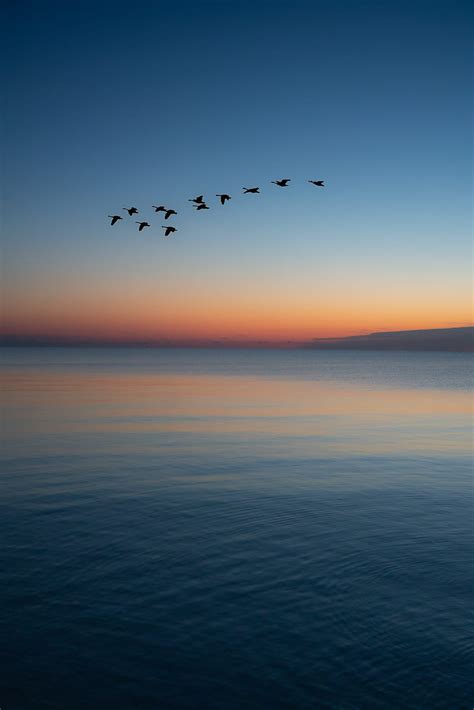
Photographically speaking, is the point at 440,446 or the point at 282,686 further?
the point at 440,446

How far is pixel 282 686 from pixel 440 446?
3086 cm

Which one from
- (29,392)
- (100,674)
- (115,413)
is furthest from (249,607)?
(29,392)

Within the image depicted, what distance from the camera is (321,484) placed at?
92.3 ft

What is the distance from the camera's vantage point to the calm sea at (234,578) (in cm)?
1200

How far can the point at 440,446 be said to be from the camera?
130 feet

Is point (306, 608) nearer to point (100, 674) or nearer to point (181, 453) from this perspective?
point (100, 674)

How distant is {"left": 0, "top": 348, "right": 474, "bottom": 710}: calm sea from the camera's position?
39.4 ft

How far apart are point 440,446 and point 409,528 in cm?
1999

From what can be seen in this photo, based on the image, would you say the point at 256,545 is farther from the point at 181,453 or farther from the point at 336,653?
the point at 181,453

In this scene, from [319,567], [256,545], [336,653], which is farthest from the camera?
[256,545]

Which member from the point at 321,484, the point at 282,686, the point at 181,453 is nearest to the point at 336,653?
the point at 282,686

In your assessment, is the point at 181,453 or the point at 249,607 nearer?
the point at 249,607

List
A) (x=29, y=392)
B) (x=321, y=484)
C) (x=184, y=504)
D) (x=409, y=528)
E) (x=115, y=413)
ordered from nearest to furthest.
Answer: (x=409, y=528) < (x=184, y=504) < (x=321, y=484) < (x=115, y=413) < (x=29, y=392)

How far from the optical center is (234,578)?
1648 cm
